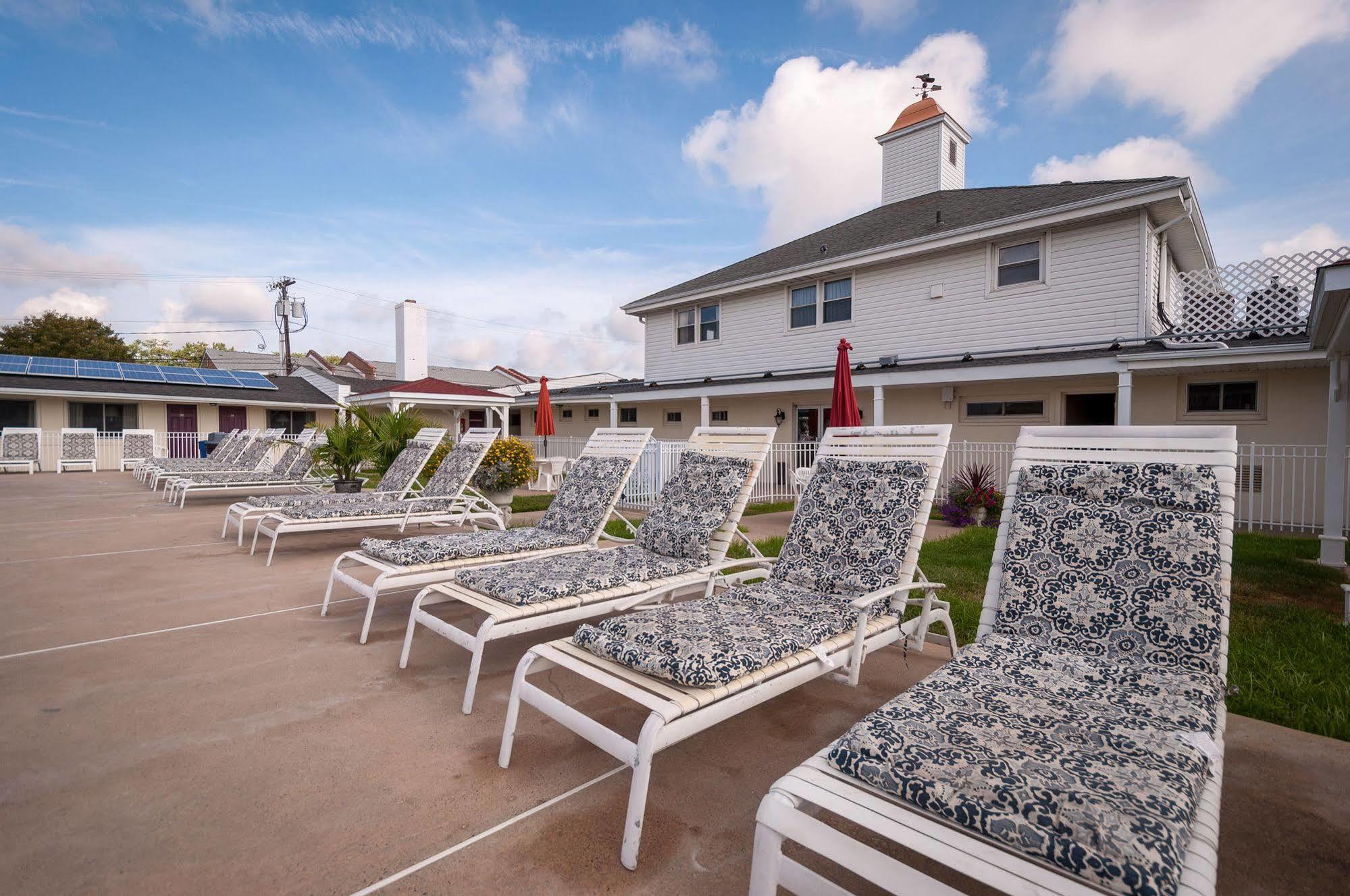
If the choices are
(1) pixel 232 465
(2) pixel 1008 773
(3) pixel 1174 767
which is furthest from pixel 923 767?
(1) pixel 232 465

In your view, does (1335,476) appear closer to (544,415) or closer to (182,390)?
(544,415)

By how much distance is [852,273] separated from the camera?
13.8 metres

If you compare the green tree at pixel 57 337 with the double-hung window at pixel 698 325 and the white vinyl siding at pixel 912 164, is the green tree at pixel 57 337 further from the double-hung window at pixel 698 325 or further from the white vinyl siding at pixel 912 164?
the white vinyl siding at pixel 912 164

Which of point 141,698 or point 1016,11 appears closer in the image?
point 141,698

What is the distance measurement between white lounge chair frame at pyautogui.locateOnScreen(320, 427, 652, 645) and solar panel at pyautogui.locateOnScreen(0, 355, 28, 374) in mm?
25533

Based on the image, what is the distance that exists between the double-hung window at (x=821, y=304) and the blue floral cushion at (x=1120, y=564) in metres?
11.7

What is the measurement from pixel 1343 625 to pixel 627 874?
5.17m

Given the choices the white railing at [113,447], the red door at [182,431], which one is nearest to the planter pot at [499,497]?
the white railing at [113,447]

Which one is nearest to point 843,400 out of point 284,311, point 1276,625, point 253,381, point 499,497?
point 1276,625

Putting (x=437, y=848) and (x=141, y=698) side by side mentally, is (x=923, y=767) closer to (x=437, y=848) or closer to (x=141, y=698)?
(x=437, y=848)

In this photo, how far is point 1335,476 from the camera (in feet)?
20.4

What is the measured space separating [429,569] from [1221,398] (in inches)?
489

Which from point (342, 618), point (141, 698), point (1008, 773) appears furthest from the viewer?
point (342, 618)

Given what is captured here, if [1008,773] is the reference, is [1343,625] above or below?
below
